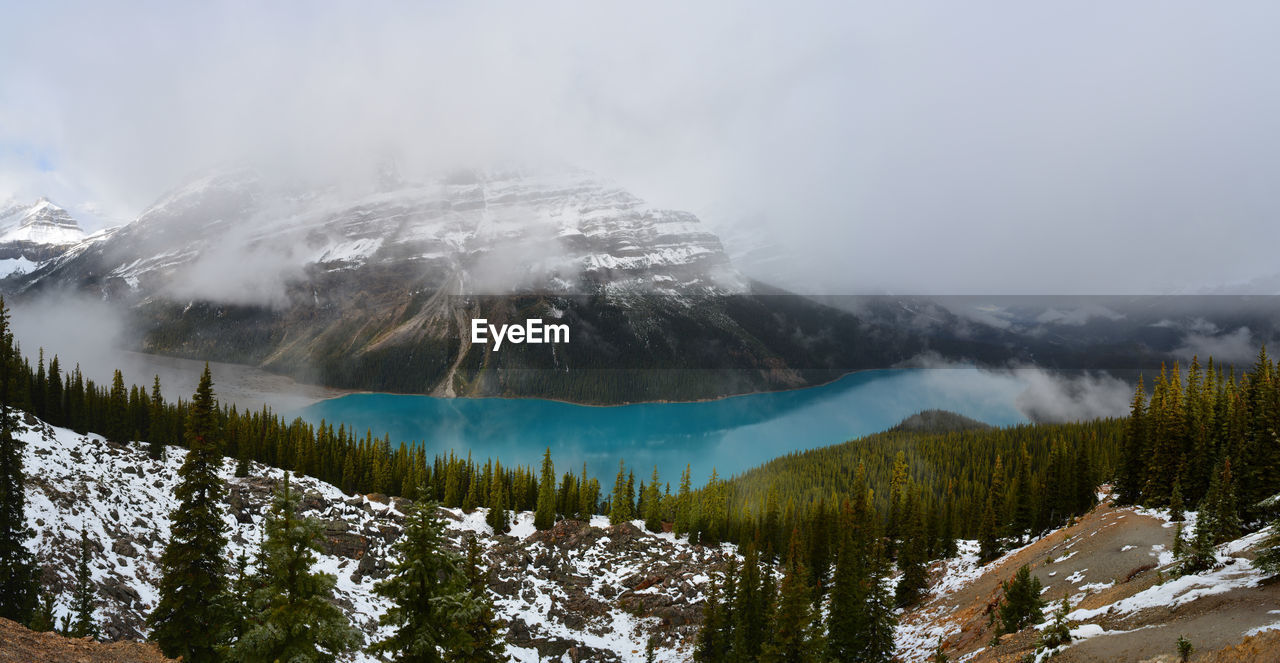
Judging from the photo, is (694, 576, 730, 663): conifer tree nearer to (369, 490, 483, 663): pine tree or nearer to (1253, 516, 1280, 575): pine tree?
(369, 490, 483, 663): pine tree

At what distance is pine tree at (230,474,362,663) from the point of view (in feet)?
43.2

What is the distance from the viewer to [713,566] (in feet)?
188

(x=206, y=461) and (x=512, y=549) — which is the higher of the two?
(x=206, y=461)

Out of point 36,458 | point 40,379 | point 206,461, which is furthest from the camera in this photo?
point 40,379

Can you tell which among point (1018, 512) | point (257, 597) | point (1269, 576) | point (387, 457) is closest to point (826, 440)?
point (1018, 512)

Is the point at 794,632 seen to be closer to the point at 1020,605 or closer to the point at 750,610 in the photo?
the point at 750,610

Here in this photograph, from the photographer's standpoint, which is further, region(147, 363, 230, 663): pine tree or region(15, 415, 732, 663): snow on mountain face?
region(15, 415, 732, 663): snow on mountain face

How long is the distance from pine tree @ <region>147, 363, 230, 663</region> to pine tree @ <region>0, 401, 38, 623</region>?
942cm


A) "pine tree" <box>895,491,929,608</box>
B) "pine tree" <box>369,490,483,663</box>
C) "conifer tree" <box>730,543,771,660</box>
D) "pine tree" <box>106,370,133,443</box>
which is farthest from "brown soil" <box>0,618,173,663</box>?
"pine tree" <box>895,491,929,608</box>

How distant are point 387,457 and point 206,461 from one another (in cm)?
6200

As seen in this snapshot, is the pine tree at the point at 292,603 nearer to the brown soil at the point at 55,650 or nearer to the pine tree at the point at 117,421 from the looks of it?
the brown soil at the point at 55,650

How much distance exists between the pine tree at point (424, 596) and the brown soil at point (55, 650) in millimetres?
8567

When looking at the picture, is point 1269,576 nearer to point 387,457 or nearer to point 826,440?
point 387,457

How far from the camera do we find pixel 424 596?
582 inches
